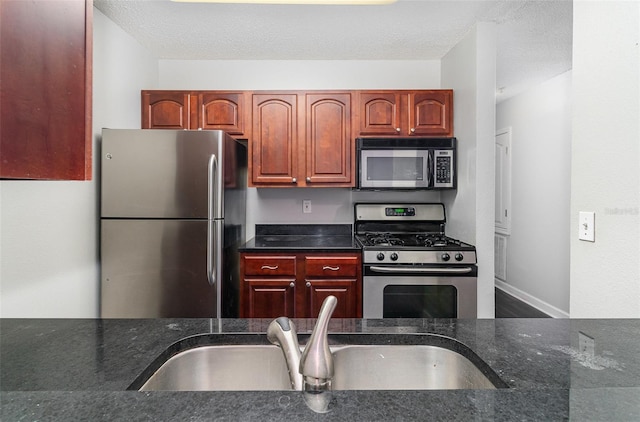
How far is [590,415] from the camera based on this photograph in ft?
1.64

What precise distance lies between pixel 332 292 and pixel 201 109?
5.96ft

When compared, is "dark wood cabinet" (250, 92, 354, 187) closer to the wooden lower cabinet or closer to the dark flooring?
the wooden lower cabinet

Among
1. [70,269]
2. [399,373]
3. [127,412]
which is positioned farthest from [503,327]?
[70,269]

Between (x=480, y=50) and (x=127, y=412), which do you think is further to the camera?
(x=480, y=50)

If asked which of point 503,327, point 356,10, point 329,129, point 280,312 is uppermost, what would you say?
point 356,10

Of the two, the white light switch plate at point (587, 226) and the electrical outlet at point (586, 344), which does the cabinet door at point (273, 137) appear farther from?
the electrical outlet at point (586, 344)

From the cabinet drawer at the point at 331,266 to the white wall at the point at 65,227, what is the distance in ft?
4.76

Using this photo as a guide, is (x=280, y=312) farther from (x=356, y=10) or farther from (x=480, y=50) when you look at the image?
(x=480, y=50)

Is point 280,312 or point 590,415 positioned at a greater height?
point 590,415

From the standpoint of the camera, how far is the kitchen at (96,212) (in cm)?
138

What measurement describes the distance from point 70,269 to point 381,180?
2.22 m

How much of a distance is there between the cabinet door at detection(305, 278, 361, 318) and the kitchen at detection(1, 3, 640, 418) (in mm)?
829

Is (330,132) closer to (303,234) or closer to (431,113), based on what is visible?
(431,113)

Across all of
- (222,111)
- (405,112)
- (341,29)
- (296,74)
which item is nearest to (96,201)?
(222,111)
